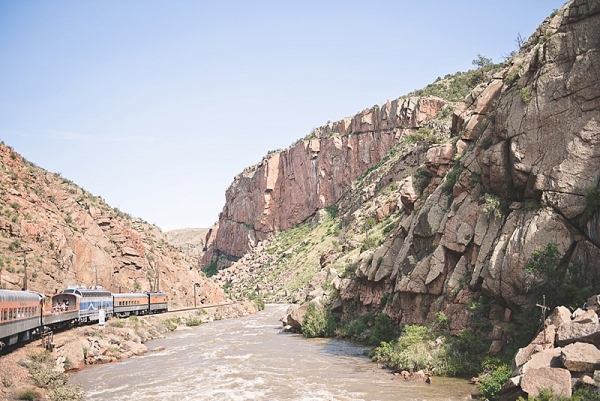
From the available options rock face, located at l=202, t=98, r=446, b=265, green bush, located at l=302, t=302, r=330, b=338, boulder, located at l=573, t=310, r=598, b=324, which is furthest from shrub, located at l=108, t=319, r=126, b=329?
rock face, located at l=202, t=98, r=446, b=265

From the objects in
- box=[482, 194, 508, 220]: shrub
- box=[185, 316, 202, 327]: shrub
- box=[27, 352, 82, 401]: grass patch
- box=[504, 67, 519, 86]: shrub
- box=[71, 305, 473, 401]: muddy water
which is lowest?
box=[185, 316, 202, 327]: shrub

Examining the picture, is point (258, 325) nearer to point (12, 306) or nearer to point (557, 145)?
point (12, 306)

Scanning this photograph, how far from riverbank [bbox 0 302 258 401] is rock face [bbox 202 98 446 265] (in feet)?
245

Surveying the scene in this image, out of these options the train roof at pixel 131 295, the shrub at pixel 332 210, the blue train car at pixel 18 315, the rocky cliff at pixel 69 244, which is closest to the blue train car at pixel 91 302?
the train roof at pixel 131 295

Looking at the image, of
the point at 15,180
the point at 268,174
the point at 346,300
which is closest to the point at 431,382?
the point at 346,300

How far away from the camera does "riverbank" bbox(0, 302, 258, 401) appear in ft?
70.0

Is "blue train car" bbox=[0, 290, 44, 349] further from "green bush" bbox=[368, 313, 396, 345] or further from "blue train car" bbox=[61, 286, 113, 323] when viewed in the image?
"green bush" bbox=[368, 313, 396, 345]

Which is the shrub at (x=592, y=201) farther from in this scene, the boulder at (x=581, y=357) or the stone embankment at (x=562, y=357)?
the boulder at (x=581, y=357)

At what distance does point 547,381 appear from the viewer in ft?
50.0

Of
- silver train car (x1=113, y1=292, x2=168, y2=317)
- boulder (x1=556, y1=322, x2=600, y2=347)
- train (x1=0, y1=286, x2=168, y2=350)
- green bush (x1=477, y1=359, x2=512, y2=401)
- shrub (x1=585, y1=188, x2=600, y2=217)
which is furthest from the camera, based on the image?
silver train car (x1=113, y1=292, x2=168, y2=317)

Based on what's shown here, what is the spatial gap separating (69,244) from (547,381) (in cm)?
5060

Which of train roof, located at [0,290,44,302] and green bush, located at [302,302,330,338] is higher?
train roof, located at [0,290,44,302]

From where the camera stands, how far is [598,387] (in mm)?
14086

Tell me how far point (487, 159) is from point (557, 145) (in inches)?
168
